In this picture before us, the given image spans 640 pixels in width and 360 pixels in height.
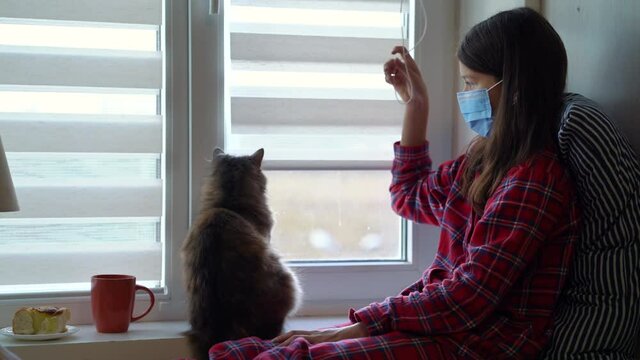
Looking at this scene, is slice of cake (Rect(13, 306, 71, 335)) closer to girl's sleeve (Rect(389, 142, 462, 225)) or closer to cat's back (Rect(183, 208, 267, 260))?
cat's back (Rect(183, 208, 267, 260))

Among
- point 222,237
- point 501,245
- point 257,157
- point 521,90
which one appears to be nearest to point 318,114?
point 257,157

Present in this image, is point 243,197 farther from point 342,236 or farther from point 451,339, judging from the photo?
point 451,339

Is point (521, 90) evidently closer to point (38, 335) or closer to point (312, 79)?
point (312, 79)

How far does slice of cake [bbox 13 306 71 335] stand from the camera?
169 centimetres

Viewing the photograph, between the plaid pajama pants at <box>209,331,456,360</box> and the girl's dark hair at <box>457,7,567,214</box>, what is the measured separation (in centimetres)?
29

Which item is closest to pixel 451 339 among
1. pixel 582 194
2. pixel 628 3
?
pixel 582 194

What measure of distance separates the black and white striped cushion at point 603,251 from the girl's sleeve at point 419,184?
0.41 meters

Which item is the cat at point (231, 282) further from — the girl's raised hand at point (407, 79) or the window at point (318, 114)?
the girl's raised hand at point (407, 79)

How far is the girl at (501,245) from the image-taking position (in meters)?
1.32

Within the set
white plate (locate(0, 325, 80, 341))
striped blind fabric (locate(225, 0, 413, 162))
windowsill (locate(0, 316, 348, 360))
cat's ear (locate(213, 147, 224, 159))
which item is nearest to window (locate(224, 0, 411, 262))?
striped blind fabric (locate(225, 0, 413, 162))

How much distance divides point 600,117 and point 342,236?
88 cm

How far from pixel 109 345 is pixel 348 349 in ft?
2.16

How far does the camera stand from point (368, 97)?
2012mm

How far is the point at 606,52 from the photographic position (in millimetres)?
1516
